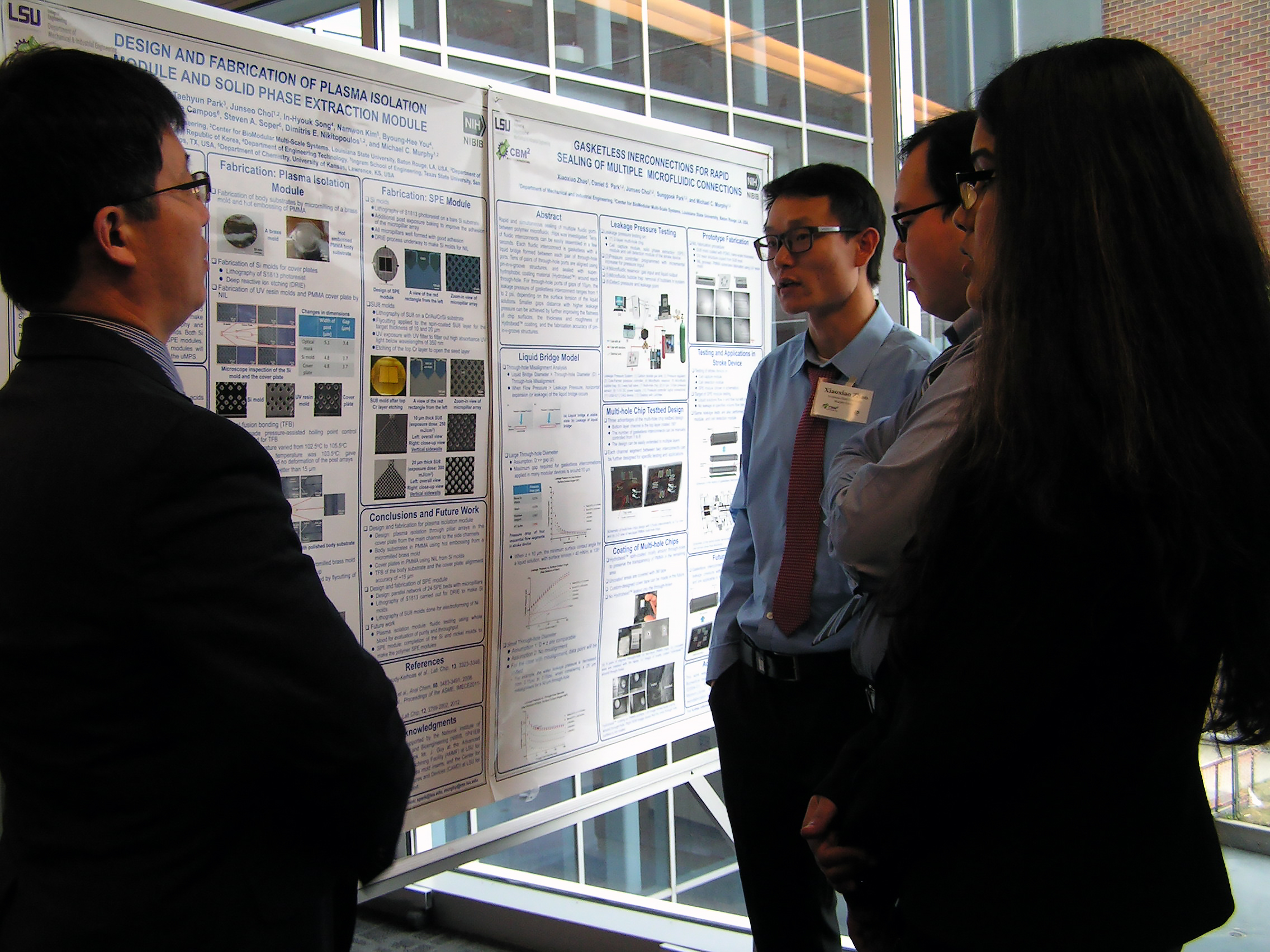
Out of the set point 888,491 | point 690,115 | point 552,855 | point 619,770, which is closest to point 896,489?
point 888,491

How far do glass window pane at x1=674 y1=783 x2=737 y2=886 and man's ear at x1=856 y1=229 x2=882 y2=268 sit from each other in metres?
3.55

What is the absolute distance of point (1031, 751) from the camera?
87cm

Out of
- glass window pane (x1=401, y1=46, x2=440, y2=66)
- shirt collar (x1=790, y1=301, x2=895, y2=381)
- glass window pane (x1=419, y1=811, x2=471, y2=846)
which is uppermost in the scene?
glass window pane (x1=401, y1=46, x2=440, y2=66)

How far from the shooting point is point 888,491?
3.93 feet

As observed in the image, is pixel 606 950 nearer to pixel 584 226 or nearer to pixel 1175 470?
pixel 584 226

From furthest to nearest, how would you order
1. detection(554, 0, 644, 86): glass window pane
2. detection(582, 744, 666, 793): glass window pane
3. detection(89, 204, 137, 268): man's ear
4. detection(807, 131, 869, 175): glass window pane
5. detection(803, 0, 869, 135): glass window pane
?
detection(803, 0, 869, 135): glass window pane, detection(807, 131, 869, 175): glass window pane, detection(554, 0, 644, 86): glass window pane, detection(582, 744, 666, 793): glass window pane, detection(89, 204, 137, 268): man's ear

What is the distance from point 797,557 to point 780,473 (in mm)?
211

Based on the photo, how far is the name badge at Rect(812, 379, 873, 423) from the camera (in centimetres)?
193

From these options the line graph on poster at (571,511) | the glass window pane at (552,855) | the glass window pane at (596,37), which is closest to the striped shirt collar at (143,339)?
the line graph on poster at (571,511)

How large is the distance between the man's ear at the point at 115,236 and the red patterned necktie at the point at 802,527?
4.41 feet

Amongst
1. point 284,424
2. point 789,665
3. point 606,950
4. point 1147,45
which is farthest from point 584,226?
point 606,950

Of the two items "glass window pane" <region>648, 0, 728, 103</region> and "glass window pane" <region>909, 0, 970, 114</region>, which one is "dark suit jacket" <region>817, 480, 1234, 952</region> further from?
"glass window pane" <region>648, 0, 728, 103</region>

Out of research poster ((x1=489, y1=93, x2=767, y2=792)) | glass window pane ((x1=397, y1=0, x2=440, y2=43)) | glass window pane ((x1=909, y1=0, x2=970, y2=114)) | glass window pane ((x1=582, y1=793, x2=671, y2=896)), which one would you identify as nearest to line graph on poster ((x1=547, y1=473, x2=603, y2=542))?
research poster ((x1=489, y1=93, x2=767, y2=792))

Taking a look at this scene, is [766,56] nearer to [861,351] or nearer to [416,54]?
[416,54]
